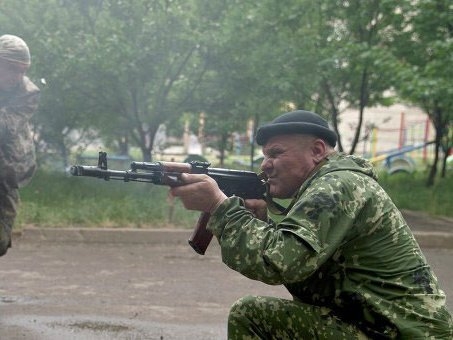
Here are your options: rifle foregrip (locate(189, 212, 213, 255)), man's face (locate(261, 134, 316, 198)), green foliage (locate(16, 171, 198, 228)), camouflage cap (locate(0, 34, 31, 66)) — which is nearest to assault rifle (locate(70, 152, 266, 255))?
rifle foregrip (locate(189, 212, 213, 255))

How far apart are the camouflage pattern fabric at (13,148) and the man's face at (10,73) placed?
0.04 m

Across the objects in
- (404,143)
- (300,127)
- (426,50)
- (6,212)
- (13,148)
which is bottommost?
(404,143)

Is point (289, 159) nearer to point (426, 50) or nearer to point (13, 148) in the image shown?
point (13, 148)

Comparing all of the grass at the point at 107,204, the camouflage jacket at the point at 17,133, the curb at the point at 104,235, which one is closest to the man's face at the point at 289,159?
the camouflage jacket at the point at 17,133

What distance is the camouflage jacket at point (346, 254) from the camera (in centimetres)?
234

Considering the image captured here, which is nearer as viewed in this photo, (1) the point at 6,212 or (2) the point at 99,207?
(1) the point at 6,212

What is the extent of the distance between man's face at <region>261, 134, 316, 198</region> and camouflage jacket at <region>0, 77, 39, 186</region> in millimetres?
2187

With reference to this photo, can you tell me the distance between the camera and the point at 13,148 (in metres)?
4.37

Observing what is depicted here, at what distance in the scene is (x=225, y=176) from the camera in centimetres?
283

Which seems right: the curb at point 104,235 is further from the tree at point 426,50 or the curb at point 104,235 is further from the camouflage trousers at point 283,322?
the camouflage trousers at point 283,322

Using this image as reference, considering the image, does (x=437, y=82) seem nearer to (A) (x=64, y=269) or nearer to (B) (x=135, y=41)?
(B) (x=135, y=41)

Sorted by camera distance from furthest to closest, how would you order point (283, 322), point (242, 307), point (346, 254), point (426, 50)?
point (426, 50) → point (242, 307) → point (283, 322) → point (346, 254)

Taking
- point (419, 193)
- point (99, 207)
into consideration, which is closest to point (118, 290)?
point (99, 207)

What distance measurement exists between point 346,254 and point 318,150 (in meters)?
0.39
